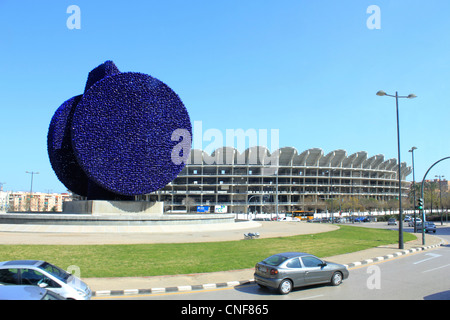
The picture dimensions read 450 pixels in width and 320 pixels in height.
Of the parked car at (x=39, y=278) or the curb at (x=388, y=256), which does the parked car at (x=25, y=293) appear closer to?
the parked car at (x=39, y=278)

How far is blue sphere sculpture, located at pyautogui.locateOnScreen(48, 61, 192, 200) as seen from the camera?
29.7 m

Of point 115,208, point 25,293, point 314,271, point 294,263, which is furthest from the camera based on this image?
point 115,208

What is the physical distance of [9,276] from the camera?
7941mm

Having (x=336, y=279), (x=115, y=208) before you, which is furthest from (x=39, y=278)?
(x=115, y=208)

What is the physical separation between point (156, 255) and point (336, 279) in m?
8.63

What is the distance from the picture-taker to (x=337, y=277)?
1110 cm

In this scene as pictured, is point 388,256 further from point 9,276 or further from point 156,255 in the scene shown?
point 9,276

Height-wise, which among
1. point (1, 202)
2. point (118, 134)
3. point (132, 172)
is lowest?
point (1, 202)

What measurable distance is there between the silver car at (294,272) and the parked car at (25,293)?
19.4 ft

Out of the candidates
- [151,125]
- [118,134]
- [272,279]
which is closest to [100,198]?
[118,134]

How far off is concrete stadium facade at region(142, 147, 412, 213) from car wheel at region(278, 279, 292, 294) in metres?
70.7

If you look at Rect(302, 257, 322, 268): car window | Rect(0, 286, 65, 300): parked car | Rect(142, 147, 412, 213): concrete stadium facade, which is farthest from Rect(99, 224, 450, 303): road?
Rect(142, 147, 412, 213): concrete stadium facade
